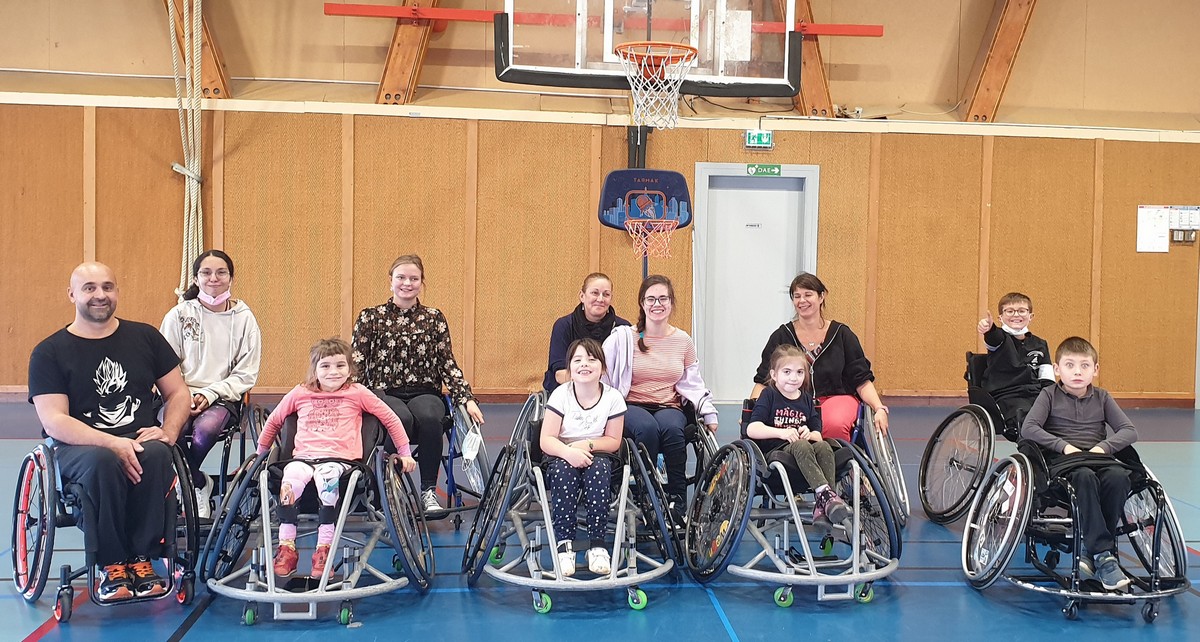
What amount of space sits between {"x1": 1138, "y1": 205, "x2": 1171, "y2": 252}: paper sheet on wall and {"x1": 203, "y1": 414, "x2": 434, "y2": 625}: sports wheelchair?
6851 mm

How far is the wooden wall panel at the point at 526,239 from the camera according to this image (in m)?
7.40

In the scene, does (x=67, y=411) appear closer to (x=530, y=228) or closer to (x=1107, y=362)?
(x=530, y=228)

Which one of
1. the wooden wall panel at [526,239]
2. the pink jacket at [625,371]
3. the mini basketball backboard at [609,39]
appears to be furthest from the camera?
the wooden wall panel at [526,239]

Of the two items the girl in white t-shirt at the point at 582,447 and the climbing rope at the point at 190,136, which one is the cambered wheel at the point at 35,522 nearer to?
the girl in white t-shirt at the point at 582,447

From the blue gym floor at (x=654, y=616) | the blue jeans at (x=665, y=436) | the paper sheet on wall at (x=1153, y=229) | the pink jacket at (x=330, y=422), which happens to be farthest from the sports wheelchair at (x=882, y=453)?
the paper sheet on wall at (x=1153, y=229)

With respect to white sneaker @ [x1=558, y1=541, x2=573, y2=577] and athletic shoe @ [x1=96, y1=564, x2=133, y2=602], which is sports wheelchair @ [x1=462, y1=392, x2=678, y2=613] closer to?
white sneaker @ [x1=558, y1=541, x2=573, y2=577]

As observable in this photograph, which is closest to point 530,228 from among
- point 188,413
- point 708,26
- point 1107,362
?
point 708,26

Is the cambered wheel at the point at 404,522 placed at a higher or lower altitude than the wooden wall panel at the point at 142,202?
lower

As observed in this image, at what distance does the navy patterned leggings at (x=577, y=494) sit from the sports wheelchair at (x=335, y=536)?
0.48 m

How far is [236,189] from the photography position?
7.20 meters

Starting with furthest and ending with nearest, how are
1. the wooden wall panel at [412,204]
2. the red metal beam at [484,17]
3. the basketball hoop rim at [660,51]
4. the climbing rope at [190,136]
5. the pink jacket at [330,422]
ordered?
1. the wooden wall panel at [412,204]
2. the climbing rope at [190,136]
3. the red metal beam at [484,17]
4. the basketball hoop rim at [660,51]
5. the pink jacket at [330,422]

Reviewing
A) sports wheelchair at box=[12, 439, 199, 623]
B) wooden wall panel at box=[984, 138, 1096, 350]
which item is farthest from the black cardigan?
wooden wall panel at box=[984, 138, 1096, 350]

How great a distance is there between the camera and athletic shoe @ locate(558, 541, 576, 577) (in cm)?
307

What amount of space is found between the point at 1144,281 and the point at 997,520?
18.2 ft
